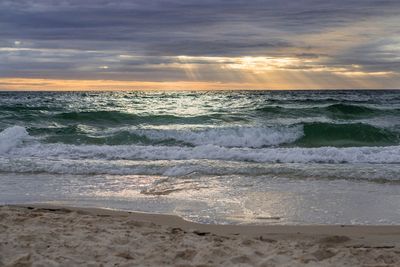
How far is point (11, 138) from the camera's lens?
1573cm

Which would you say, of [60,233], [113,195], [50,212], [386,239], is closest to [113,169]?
[113,195]

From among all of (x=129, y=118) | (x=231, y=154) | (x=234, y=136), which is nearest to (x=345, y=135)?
(x=234, y=136)

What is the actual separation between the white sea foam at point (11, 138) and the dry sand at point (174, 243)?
8.86 meters

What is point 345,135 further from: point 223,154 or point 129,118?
point 129,118

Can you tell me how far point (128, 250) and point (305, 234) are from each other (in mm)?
2165

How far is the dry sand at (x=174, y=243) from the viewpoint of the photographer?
14.9ft

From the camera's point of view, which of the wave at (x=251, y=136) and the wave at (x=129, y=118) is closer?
the wave at (x=251, y=136)

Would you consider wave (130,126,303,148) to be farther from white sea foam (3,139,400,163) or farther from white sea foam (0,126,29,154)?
white sea foam (0,126,29,154)

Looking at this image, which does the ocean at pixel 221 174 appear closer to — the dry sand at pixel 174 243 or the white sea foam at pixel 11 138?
the white sea foam at pixel 11 138

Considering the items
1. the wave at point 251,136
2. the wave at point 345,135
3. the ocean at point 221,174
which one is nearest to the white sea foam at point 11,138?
the ocean at point 221,174

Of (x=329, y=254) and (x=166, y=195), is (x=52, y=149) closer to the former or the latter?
(x=166, y=195)

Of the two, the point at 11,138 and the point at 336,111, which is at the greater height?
the point at 336,111

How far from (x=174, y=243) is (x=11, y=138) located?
12158mm

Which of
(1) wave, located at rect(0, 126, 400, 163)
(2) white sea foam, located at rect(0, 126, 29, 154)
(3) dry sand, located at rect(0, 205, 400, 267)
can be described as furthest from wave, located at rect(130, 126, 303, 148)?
(3) dry sand, located at rect(0, 205, 400, 267)
